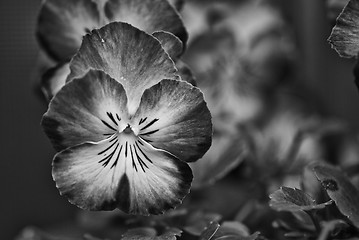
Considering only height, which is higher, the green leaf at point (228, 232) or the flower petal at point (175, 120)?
the flower petal at point (175, 120)

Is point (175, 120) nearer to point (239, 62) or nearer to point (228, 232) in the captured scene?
point (228, 232)

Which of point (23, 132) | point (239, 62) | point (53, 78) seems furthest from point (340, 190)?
point (23, 132)

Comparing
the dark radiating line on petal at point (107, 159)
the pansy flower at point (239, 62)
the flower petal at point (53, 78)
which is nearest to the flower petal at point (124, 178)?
the dark radiating line on petal at point (107, 159)

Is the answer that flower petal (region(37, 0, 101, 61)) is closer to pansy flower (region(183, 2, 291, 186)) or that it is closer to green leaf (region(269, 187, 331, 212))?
green leaf (region(269, 187, 331, 212))

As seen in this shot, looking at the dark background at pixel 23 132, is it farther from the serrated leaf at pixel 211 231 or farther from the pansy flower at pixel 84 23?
the serrated leaf at pixel 211 231

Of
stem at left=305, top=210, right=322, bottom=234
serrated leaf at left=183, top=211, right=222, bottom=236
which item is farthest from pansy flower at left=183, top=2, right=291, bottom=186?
stem at left=305, top=210, right=322, bottom=234

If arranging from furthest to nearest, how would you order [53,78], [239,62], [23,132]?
[23,132]
[239,62]
[53,78]

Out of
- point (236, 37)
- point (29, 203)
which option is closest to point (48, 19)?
point (236, 37)
